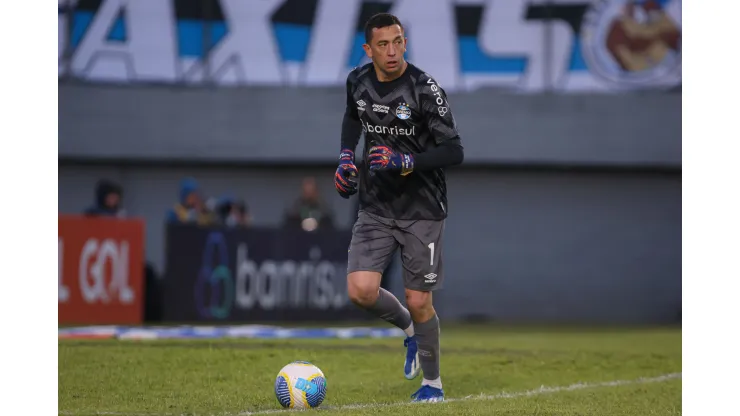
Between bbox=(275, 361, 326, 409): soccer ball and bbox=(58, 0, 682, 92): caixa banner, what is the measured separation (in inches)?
576

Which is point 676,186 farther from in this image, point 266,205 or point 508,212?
point 266,205

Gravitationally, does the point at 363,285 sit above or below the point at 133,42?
below

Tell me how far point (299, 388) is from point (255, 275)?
9.09 m

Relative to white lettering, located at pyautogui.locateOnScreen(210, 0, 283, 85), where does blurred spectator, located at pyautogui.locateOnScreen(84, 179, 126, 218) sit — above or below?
below

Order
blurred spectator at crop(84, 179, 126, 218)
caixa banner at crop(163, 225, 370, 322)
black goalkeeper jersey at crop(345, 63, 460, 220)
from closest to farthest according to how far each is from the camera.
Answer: black goalkeeper jersey at crop(345, 63, 460, 220), caixa banner at crop(163, 225, 370, 322), blurred spectator at crop(84, 179, 126, 218)

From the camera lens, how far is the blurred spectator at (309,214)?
16781 mm

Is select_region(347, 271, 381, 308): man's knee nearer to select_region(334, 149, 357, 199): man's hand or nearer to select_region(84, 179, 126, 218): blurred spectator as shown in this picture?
select_region(334, 149, 357, 199): man's hand

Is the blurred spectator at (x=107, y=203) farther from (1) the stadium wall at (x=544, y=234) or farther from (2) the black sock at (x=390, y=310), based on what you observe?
(2) the black sock at (x=390, y=310)

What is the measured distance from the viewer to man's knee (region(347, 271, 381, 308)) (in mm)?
7176

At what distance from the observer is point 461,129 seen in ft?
68.4

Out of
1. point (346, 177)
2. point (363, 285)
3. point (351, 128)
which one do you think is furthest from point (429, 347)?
point (351, 128)

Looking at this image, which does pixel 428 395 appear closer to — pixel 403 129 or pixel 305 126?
pixel 403 129

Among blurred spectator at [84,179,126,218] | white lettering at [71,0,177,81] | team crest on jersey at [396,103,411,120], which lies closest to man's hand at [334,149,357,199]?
team crest on jersey at [396,103,411,120]
